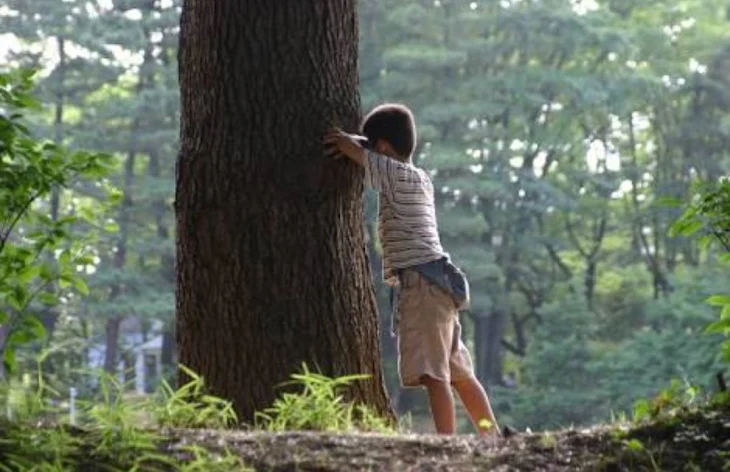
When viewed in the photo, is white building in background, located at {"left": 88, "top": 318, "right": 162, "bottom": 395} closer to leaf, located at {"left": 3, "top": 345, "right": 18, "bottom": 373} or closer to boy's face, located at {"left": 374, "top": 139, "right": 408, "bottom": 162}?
boy's face, located at {"left": 374, "top": 139, "right": 408, "bottom": 162}

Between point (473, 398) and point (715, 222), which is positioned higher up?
point (715, 222)

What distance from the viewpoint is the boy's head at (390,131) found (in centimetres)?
512

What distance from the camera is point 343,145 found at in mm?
4895

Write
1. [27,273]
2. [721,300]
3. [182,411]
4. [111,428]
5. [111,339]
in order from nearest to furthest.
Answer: [111,428] → [721,300] → [182,411] → [27,273] → [111,339]

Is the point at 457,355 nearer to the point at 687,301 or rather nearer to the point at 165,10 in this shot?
the point at 687,301

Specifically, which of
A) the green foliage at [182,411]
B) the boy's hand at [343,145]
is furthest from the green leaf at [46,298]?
the boy's hand at [343,145]

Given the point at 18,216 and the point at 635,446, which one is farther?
the point at 18,216

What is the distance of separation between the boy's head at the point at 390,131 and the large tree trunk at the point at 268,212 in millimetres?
103

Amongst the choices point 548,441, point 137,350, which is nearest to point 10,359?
point 548,441

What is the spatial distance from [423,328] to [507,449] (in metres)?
1.64

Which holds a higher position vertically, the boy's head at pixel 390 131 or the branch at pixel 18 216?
the boy's head at pixel 390 131

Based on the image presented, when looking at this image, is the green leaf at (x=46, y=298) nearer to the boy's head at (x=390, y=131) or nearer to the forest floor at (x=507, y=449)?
the forest floor at (x=507, y=449)

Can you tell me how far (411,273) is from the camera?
5191mm

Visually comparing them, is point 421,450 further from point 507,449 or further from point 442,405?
point 442,405
